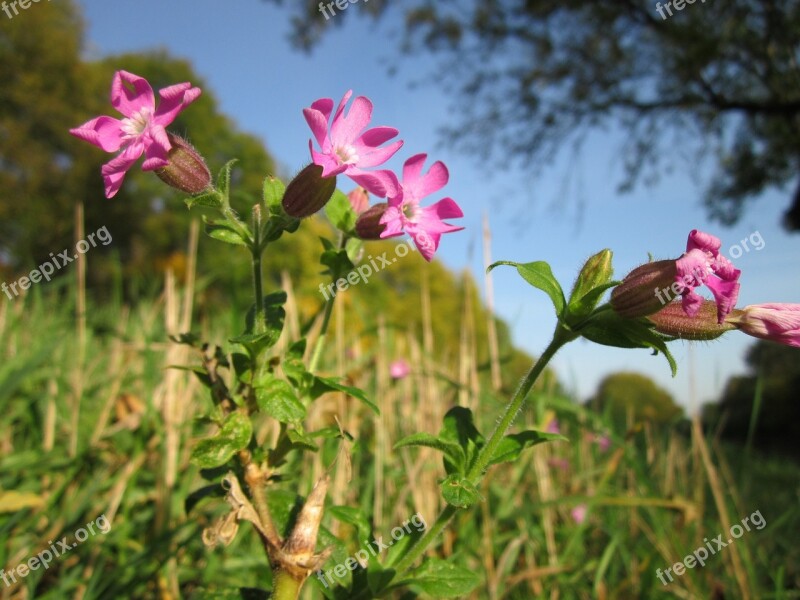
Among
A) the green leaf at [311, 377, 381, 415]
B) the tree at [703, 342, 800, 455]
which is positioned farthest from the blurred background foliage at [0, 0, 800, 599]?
the tree at [703, 342, 800, 455]

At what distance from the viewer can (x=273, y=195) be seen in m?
0.63

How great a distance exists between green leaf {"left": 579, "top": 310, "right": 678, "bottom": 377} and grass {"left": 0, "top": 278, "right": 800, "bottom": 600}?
0.57 m

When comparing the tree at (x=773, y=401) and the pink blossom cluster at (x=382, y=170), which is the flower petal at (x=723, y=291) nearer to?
the pink blossom cluster at (x=382, y=170)

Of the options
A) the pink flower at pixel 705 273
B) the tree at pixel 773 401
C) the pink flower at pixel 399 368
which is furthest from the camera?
the tree at pixel 773 401

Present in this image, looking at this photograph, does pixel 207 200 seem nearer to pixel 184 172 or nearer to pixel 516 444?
pixel 184 172

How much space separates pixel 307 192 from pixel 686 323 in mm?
385

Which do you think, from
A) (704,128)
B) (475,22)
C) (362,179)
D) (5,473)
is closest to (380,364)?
(5,473)

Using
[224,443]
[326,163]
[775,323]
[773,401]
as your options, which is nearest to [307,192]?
[326,163]

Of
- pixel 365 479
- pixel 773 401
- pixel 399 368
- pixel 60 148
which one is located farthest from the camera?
pixel 60 148

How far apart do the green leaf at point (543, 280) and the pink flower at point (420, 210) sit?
2.8 inches

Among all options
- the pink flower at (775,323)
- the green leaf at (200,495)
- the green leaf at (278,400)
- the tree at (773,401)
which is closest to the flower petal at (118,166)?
the green leaf at (278,400)

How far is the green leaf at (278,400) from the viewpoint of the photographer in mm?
575

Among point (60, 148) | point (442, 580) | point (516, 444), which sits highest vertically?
point (60, 148)

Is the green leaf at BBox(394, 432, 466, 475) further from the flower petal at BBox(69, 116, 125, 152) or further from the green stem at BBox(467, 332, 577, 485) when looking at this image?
the flower petal at BBox(69, 116, 125, 152)
